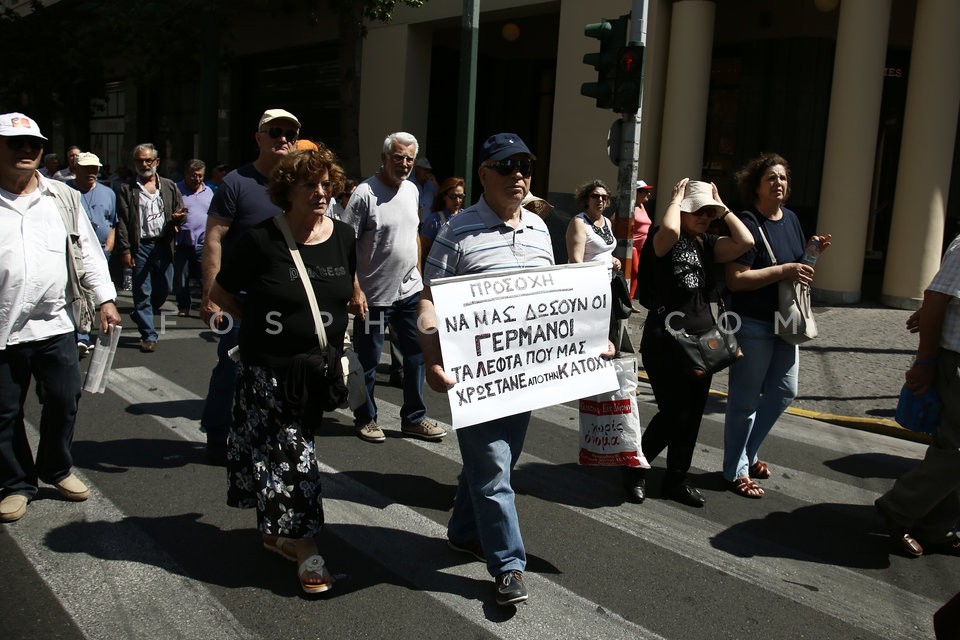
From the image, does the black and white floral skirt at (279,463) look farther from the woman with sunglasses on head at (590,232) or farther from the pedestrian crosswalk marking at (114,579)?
the woman with sunglasses on head at (590,232)

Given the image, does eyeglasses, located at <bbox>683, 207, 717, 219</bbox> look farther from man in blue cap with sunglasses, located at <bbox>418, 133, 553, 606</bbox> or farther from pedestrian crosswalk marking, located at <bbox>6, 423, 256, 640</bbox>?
pedestrian crosswalk marking, located at <bbox>6, 423, 256, 640</bbox>

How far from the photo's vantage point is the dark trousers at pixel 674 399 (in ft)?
15.8

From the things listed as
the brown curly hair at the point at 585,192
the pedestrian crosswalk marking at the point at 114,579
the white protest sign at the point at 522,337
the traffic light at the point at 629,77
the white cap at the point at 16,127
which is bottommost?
the pedestrian crosswalk marking at the point at 114,579

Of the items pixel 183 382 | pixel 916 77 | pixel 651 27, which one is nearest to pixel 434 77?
pixel 651 27

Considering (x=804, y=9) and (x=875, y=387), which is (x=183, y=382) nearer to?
(x=875, y=387)

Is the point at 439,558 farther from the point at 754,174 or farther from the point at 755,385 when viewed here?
the point at 754,174

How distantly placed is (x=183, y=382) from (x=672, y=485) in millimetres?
4347

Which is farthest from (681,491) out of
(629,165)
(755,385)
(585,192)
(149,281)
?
(149,281)

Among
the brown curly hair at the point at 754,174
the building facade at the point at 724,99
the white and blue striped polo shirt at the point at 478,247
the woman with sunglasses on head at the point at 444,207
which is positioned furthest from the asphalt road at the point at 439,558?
the building facade at the point at 724,99

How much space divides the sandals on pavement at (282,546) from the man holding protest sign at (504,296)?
86cm

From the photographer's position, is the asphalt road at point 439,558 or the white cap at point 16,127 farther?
the white cap at point 16,127

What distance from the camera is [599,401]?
4734mm

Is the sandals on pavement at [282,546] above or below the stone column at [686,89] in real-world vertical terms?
below

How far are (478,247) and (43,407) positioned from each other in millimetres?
2403
